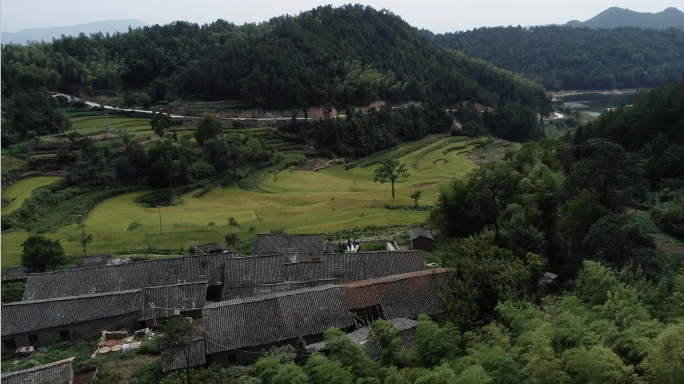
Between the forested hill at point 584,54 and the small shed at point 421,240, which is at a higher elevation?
the forested hill at point 584,54

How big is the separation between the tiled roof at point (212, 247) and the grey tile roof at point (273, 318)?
10.1 metres

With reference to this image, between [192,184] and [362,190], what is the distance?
16.8 meters

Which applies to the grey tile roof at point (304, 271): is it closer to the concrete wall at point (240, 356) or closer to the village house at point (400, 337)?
the concrete wall at point (240, 356)

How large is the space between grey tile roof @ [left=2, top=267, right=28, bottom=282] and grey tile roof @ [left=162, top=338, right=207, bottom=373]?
45.0 feet

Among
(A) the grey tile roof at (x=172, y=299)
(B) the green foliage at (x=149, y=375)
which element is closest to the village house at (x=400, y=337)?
(B) the green foliage at (x=149, y=375)

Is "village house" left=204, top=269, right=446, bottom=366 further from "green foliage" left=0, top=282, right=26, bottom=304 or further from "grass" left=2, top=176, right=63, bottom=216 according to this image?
"grass" left=2, top=176, right=63, bottom=216

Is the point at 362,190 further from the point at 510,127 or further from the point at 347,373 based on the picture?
the point at 510,127

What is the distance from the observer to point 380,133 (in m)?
73.8

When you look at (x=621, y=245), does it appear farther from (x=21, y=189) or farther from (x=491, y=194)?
(x=21, y=189)

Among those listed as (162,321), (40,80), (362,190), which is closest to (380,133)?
(362,190)

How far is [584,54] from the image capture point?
470 feet

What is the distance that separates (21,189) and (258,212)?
20.2 meters

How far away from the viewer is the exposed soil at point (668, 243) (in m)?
23.5

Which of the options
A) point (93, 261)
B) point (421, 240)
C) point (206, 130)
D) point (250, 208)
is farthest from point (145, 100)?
point (421, 240)
